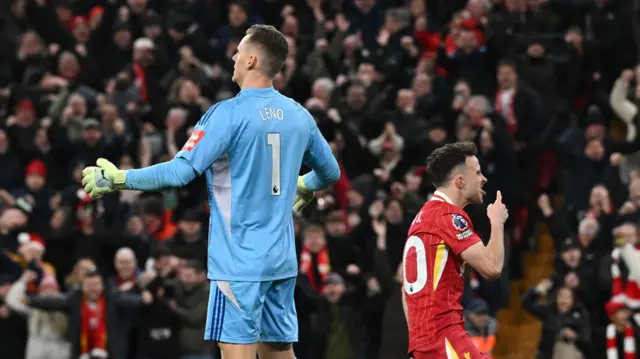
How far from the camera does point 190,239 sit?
45.1ft

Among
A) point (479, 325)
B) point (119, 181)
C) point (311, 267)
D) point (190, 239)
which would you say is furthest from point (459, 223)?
point (190, 239)

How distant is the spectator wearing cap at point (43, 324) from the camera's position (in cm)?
1357

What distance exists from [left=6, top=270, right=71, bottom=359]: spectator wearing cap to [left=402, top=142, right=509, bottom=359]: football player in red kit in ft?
22.7

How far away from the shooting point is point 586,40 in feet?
55.7

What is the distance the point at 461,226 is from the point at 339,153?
7.76 metres

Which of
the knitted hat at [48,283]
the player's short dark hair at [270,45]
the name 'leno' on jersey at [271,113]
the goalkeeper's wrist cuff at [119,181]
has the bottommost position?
the goalkeeper's wrist cuff at [119,181]

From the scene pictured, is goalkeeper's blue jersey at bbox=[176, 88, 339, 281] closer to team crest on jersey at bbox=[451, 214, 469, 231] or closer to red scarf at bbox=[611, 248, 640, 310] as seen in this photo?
team crest on jersey at bbox=[451, 214, 469, 231]

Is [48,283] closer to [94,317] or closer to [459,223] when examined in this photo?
[94,317]

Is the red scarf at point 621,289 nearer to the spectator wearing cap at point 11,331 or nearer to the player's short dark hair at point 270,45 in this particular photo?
the spectator wearing cap at point 11,331

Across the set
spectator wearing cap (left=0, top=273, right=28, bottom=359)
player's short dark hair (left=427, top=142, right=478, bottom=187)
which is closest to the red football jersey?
player's short dark hair (left=427, top=142, right=478, bottom=187)

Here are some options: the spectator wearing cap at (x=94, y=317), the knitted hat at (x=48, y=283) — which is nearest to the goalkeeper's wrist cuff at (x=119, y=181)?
the spectator wearing cap at (x=94, y=317)

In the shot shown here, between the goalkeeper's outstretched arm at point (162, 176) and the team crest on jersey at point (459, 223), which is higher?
the goalkeeper's outstretched arm at point (162, 176)

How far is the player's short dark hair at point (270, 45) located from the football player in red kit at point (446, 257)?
1.13 meters

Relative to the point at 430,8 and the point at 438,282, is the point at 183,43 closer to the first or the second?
the point at 430,8
